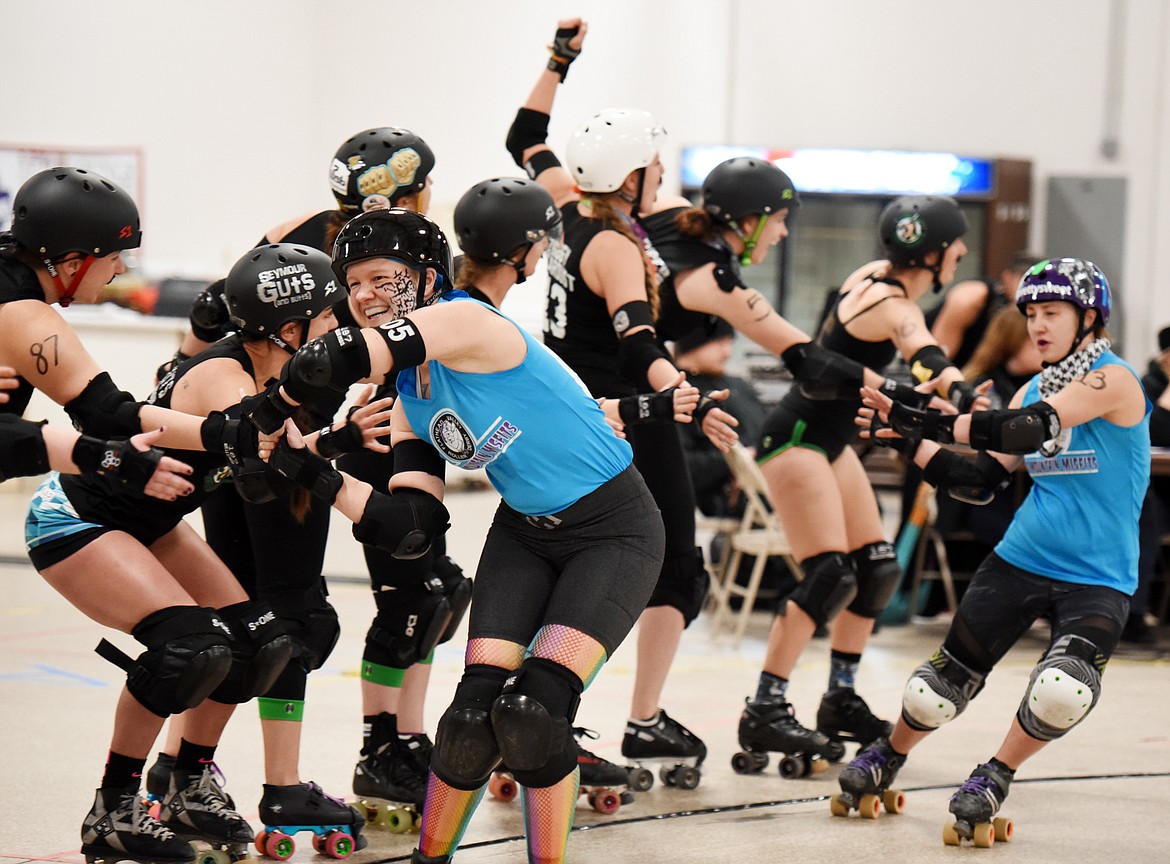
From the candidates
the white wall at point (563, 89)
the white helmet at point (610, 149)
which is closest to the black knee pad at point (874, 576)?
the white helmet at point (610, 149)

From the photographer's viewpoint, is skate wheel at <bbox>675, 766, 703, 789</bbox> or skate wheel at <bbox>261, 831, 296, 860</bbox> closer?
skate wheel at <bbox>261, 831, 296, 860</bbox>

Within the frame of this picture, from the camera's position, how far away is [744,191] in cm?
398

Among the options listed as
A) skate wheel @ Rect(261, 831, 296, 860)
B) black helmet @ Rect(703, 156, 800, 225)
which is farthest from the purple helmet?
skate wheel @ Rect(261, 831, 296, 860)

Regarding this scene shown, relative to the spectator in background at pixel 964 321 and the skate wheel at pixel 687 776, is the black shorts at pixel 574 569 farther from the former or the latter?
the spectator in background at pixel 964 321

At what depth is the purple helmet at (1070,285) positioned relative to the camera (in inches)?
136

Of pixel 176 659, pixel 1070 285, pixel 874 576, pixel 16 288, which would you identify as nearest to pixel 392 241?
pixel 16 288

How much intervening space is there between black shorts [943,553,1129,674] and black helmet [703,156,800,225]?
117cm

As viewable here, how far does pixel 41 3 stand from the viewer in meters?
12.5

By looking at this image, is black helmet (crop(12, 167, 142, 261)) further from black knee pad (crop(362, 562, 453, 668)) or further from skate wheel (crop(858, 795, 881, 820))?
skate wheel (crop(858, 795, 881, 820))

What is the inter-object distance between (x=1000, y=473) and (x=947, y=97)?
32.7 feet

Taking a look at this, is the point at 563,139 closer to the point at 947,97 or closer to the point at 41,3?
the point at 947,97

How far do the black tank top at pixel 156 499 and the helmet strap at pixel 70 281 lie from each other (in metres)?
0.28

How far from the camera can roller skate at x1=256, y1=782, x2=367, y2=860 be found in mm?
3184

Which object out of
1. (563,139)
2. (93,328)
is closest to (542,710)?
(93,328)
